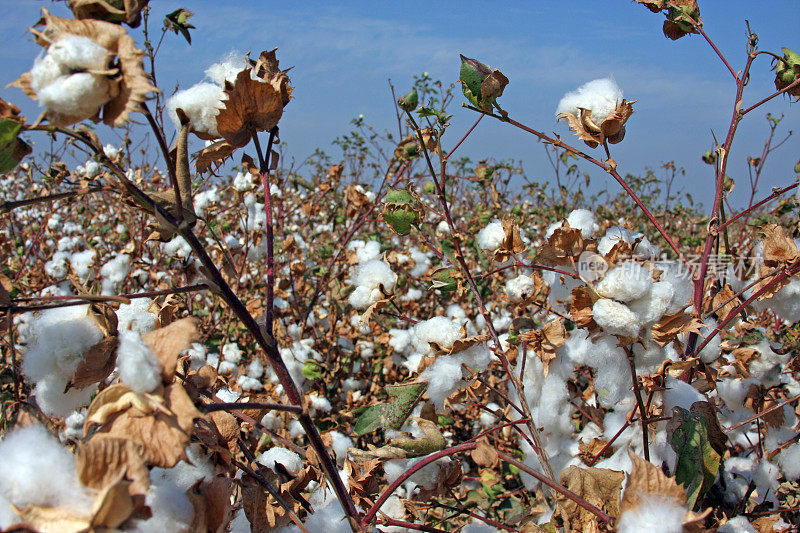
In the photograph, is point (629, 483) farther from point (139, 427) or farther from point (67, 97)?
Answer: point (67, 97)

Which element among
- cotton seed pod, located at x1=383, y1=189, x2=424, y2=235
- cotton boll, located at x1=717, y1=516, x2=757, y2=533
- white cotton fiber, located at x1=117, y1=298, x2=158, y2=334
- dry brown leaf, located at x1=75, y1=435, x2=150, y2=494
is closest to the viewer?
dry brown leaf, located at x1=75, y1=435, x2=150, y2=494

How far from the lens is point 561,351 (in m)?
1.16

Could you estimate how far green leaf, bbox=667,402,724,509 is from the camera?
0.78 metres

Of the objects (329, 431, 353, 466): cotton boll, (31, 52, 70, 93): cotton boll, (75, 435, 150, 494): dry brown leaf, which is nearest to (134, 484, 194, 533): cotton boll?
(75, 435, 150, 494): dry brown leaf

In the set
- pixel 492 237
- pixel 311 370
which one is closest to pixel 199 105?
pixel 492 237

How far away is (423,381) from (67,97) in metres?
0.70

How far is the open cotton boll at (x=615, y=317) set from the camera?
2.48ft

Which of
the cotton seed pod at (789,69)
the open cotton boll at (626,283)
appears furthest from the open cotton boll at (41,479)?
the cotton seed pod at (789,69)

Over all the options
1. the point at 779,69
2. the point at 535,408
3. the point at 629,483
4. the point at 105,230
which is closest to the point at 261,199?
the point at 105,230

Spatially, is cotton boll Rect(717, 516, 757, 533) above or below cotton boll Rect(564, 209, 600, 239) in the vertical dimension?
below

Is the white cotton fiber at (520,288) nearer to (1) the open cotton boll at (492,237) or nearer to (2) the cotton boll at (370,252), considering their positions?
(1) the open cotton boll at (492,237)

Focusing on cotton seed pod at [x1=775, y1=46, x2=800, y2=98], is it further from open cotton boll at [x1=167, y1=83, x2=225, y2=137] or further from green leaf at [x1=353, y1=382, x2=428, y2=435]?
open cotton boll at [x1=167, y1=83, x2=225, y2=137]

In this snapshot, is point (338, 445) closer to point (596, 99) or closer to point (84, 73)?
point (596, 99)

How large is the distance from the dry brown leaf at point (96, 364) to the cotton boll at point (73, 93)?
29 cm
